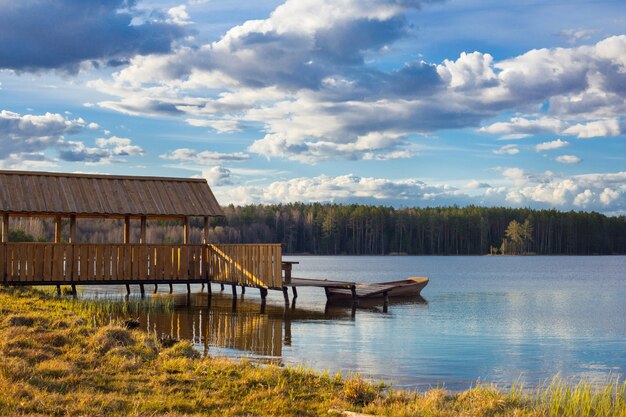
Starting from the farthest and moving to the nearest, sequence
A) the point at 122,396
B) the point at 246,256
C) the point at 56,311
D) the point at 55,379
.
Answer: the point at 246,256
the point at 56,311
the point at 55,379
the point at 122,396

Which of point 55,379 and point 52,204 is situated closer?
point 55,379

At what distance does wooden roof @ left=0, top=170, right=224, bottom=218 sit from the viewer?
26891 mm

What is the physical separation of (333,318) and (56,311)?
9.24 metres

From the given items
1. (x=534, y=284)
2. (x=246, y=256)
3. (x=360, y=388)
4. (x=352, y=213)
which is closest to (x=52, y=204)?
(x=246, y=256)

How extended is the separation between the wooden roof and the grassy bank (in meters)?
14.1

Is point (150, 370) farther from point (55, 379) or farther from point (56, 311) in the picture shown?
point (56, 311)

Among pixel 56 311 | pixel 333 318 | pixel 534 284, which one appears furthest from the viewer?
pixel 534 284

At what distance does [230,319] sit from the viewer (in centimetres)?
2319

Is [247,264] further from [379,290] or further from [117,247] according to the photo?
[379,290]

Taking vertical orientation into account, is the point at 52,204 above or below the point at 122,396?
above

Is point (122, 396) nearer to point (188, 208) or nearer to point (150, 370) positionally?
point (150, 370)

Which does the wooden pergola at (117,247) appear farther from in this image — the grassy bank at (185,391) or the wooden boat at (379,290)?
the grassy bank at (185,391)

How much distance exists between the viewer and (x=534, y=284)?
48719 mm

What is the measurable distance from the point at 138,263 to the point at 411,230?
107583mm
